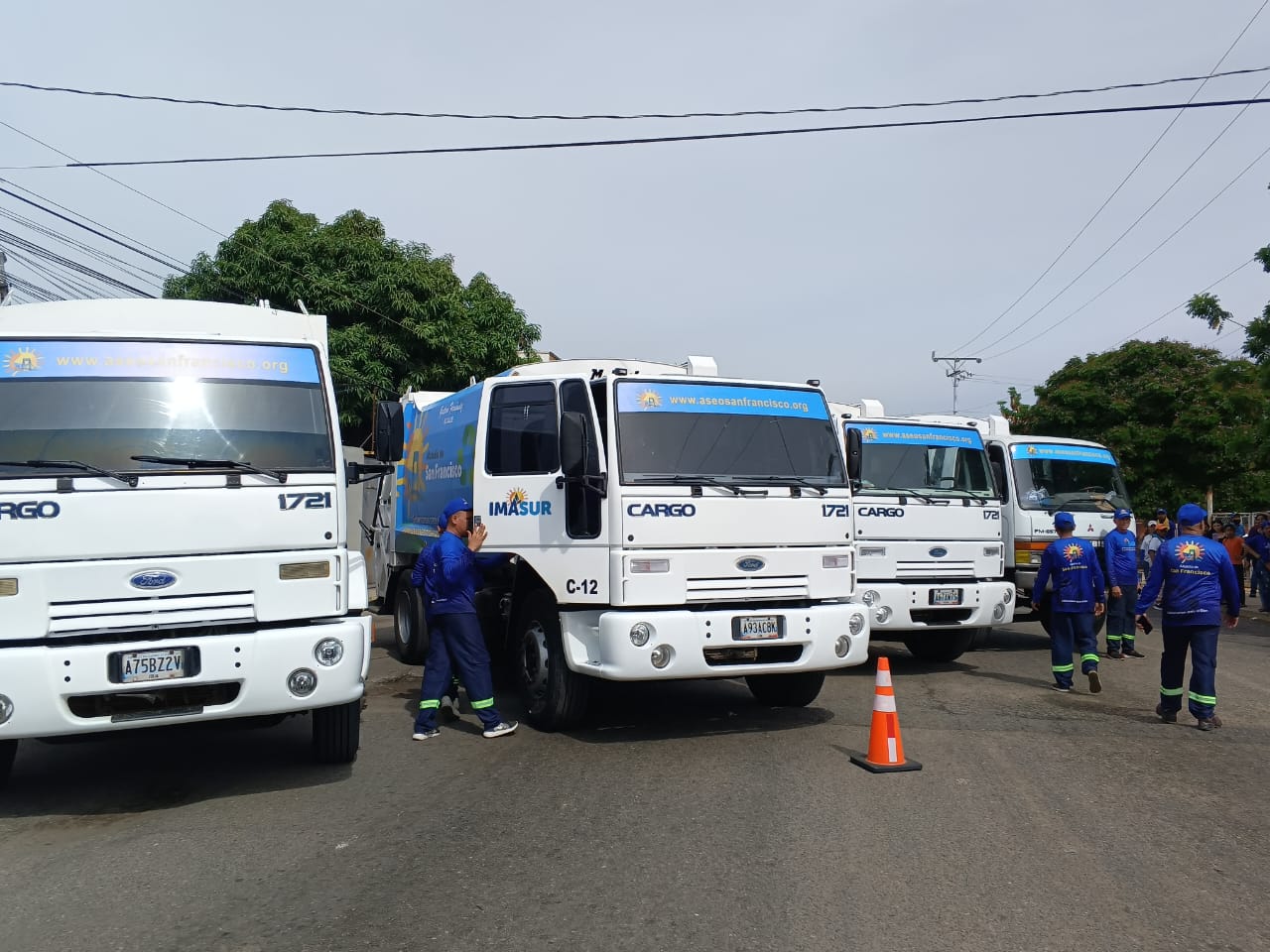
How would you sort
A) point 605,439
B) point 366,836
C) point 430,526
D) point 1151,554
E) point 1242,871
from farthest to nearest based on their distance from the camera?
point 1151,554 < point 430,526 < point 605,439 < point 366,836 < point 1242,871

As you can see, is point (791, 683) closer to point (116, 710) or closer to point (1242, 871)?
point (1242, 871)

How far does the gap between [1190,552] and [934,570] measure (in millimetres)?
2672

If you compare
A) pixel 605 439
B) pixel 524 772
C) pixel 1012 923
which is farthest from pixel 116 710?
pixel 1012 923

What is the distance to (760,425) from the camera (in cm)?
772

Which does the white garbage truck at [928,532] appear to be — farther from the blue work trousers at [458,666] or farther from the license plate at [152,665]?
the license plate at [152,665]

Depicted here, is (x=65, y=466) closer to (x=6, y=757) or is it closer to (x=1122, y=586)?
A: (x=6, y=757)

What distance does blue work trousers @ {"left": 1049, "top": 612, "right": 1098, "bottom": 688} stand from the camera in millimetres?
9469

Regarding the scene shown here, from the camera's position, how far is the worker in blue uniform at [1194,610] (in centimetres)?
784

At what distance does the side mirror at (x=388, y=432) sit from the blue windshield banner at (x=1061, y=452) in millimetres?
8301

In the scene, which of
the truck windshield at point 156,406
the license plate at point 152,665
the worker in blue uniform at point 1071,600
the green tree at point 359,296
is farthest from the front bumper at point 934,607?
the green tree at point 359,296

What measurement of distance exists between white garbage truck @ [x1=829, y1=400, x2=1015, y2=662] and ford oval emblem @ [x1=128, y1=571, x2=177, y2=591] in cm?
638

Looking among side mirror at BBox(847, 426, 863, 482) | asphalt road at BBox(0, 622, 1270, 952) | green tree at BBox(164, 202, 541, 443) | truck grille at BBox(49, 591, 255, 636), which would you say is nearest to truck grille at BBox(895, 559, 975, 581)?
side mirror at BBox(847, 426, 863, 482)

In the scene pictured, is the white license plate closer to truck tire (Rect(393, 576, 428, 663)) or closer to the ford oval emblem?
the ford oval emblem

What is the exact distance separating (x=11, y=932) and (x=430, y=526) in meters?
6.32
